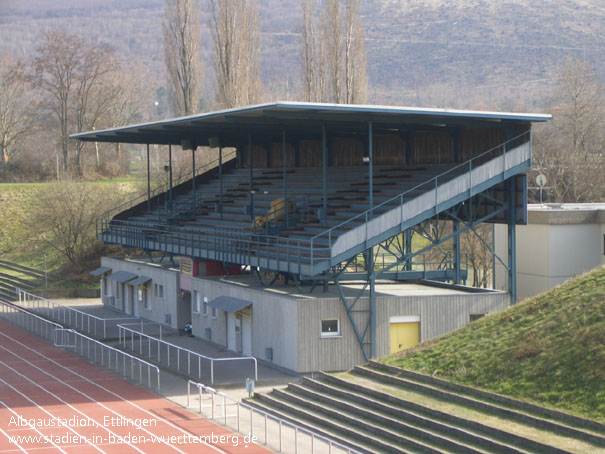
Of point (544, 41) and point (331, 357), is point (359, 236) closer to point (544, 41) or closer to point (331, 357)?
point (331, 357)

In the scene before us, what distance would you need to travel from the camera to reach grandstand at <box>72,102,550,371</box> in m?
28.0

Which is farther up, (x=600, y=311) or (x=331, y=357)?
(x=600, y=311)

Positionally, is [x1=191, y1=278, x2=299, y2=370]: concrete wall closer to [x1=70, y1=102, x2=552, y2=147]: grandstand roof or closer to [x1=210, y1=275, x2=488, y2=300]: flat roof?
[x1=210, y1=275, x2=488, y2=300]: flat roof

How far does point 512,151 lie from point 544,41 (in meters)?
179

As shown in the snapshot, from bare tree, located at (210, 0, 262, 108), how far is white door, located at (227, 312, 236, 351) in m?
27.9

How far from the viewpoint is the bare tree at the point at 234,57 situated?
58.8m

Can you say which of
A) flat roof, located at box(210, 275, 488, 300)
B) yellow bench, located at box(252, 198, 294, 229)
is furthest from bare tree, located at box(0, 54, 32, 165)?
yellow bench, located at box(252, 198, 294, 229)

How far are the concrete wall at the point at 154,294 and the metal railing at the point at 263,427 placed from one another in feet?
40.5

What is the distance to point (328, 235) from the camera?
3062 centimetres

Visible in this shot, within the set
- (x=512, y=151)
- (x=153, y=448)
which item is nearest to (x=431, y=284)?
(x=512, y=151)

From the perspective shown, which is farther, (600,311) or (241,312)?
(241,312)

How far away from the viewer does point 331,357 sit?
2767 centimetres

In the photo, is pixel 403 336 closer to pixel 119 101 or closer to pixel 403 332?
pixel 403 332

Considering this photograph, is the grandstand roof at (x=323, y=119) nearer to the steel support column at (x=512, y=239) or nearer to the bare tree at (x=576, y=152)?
the steel support column at (x=512, y=239)
